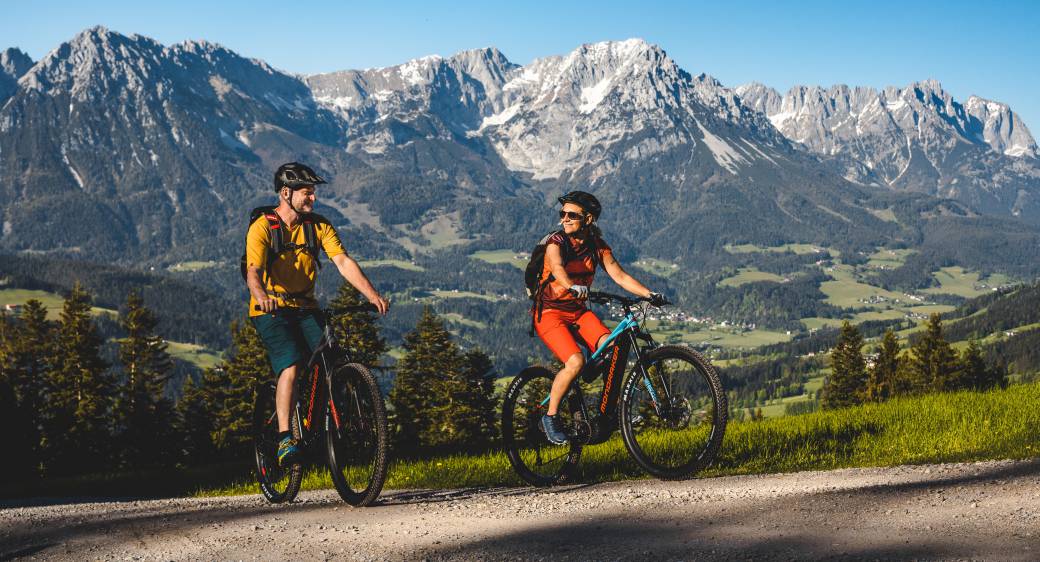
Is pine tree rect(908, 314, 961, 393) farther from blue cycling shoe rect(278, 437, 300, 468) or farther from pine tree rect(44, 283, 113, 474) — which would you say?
pine tree rect(44, 283, 113, 474)

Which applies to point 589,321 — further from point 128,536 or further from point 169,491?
point 169,491

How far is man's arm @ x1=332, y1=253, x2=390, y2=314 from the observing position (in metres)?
9.82

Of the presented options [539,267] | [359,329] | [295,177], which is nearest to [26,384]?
[359,329]

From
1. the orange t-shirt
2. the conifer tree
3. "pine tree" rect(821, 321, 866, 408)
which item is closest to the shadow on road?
the orange t-shirt

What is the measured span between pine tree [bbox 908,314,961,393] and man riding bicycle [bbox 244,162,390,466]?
4768cm

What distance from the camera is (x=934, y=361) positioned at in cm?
5150

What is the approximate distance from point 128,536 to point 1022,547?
8081 millimetres

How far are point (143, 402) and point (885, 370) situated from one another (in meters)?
48.4

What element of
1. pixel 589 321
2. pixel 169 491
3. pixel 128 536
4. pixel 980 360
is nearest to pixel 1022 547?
pixel 589 321

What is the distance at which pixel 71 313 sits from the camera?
4978 cm

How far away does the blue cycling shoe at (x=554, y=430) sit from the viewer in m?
11.1

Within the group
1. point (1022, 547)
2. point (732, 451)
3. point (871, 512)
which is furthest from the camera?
point (732, 451)

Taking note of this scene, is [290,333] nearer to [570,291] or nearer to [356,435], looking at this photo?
[356,435]

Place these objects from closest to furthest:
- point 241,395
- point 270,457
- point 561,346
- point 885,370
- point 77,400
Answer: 1. point 561,346
2. point 270,457
3. point 241,395
4. point 77,400
5. point 885,370
